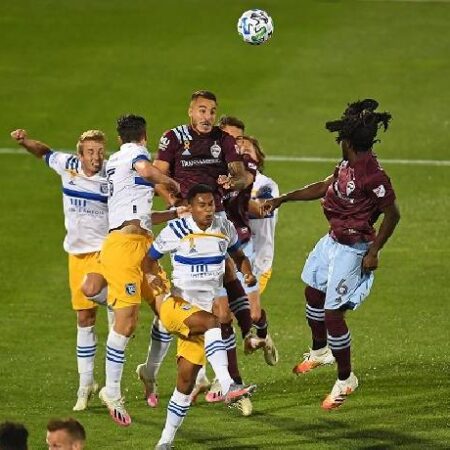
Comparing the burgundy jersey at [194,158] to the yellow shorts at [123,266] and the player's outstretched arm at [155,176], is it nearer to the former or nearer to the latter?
the player's outstretched arm at [155,176]

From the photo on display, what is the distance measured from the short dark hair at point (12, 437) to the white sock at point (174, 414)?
376 centimetres

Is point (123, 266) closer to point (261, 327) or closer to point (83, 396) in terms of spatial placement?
point (83, 396)

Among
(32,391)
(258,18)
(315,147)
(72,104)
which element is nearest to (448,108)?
(315,147)

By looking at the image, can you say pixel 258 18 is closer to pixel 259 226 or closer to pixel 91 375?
pixel 259 226

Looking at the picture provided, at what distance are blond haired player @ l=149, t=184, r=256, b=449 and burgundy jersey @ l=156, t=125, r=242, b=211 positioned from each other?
2.92 ft

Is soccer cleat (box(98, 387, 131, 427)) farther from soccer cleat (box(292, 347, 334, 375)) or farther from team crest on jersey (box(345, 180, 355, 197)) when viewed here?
team crest on jersey (box(345, 180, 355, 197))

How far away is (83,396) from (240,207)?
255 cm

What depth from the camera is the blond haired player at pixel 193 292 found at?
14.5 m

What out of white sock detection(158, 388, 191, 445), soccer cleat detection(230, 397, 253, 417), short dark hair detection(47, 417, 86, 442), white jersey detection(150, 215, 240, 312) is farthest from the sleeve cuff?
short dark hair detection(47, 417, 86, 442)

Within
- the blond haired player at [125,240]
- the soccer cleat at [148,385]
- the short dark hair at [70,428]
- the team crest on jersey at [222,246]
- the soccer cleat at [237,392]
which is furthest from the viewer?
the soccer cleat at [148,385]

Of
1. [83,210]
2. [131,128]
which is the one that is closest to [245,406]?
[83,210]

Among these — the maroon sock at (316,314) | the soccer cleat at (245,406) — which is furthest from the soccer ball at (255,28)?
the soccer cleat at (245,406)

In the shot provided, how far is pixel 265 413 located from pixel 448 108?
14.1 meters

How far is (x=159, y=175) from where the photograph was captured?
1530 cm
